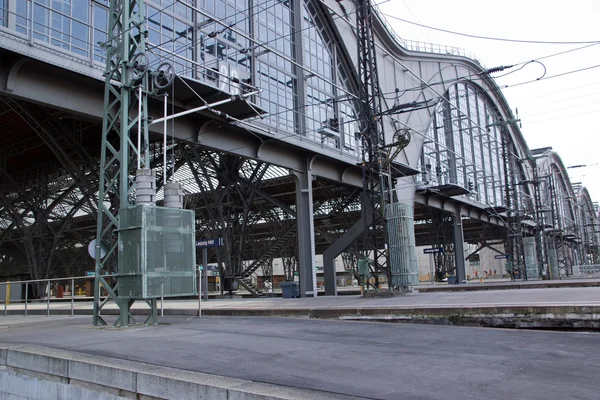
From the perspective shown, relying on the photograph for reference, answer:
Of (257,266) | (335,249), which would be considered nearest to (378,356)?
(335,249)

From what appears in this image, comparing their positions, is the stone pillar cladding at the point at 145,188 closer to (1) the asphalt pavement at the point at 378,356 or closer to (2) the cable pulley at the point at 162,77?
(2) the cable pulley at the point at 162,77

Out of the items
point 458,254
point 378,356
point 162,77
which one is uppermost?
point 162,77

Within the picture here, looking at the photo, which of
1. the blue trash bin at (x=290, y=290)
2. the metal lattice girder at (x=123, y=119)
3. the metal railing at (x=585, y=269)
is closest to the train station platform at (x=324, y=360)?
the metal lattice girder at (x=123, y=119)

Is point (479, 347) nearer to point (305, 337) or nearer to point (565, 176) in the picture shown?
point (305, 337)

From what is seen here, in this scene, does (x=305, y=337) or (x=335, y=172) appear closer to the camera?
(x=305, y=337)

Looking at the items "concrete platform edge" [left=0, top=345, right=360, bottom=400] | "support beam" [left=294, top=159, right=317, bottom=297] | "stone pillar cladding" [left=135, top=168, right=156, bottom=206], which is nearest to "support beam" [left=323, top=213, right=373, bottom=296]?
"support beam" [left=294, top=159, right=317, bottom=297]

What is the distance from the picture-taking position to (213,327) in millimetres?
12516

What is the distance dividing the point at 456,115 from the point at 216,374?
186ft

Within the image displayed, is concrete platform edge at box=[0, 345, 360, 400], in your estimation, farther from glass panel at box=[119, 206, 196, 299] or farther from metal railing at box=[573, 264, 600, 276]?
metal railing at box=[573, 264, 600, 276]

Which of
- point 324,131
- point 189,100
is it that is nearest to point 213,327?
point 189,100

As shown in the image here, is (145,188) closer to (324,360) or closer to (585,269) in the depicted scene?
(324,360)

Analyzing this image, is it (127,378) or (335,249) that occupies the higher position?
(335,249)

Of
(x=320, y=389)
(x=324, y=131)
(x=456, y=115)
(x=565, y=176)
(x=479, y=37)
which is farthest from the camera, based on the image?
(x=565, y=176)

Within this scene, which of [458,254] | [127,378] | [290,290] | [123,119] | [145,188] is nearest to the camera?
[127,378]
